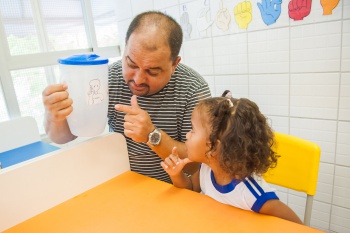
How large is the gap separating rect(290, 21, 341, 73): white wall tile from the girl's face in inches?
31.4

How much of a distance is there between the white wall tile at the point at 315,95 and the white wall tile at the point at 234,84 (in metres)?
0.28

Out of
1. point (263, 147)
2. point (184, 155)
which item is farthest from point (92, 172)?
point (263, 147)

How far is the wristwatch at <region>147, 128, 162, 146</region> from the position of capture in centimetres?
96

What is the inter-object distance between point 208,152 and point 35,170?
1.72 feet

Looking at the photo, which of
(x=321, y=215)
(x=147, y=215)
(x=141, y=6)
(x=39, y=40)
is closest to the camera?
(x=147, y=215)

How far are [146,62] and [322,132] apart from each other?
1035 millimetres

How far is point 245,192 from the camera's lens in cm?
82

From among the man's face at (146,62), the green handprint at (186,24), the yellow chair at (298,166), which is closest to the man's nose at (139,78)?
the man's face at (146,62)

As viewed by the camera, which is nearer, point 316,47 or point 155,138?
point 155,138

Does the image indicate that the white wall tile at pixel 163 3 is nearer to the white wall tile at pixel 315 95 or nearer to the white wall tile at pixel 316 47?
the white wall tile at pixel 316 47

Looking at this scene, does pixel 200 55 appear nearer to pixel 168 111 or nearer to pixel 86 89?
pixel 168 111

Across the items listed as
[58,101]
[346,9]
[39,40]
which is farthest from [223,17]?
[39,40]

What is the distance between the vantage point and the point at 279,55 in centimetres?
146

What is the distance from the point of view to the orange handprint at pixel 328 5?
48.1 inches
